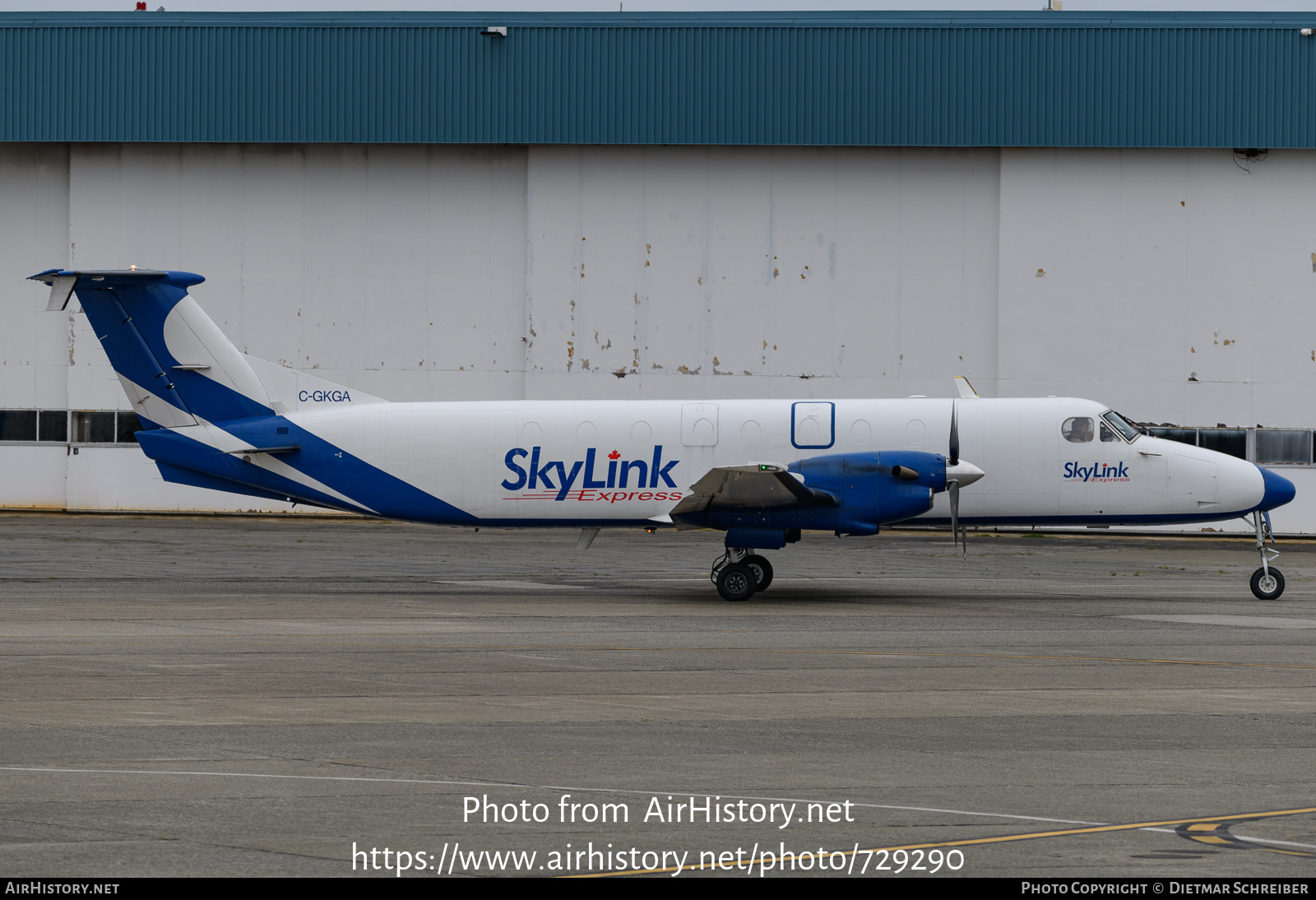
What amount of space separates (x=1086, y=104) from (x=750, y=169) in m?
9.33

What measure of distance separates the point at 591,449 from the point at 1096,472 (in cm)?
821

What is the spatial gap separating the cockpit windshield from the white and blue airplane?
0.06 metres

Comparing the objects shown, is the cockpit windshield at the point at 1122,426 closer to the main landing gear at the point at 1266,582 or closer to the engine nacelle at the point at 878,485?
the main landing gear at the point at 1266,582

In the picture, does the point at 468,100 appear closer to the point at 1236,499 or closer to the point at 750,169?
the point at 750,169

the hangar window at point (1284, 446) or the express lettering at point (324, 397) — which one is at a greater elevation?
the express lettering at point (324, 397)

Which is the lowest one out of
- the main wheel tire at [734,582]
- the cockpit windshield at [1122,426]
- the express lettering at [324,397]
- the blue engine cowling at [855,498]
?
the main wheel tire at [734,582]

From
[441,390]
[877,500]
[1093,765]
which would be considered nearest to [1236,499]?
[877,500]

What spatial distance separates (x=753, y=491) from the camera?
20.1 meters

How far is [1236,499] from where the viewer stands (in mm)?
21203

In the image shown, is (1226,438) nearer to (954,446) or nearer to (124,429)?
(954,446)

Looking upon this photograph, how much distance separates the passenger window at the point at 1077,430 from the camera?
21266mm

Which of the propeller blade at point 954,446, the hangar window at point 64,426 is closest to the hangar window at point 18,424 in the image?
the hangar window at point 64,426

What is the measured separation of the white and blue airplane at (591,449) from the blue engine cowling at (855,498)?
0.25ft

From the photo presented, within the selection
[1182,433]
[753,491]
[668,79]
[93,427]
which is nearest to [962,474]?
[753,491]
